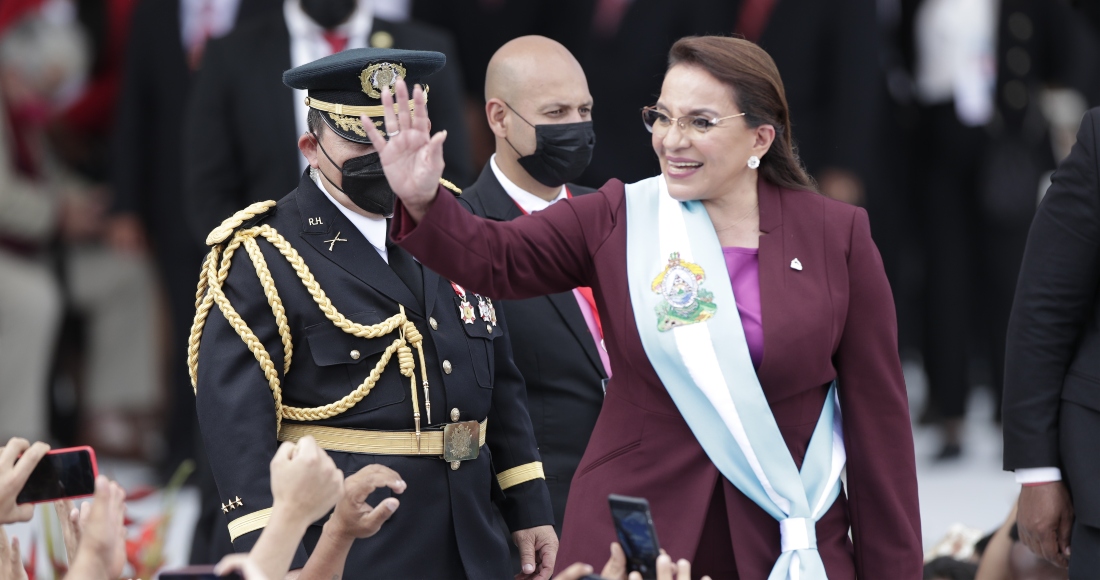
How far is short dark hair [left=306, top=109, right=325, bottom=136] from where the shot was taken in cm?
365

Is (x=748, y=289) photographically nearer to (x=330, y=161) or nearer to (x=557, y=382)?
(x=330, y=161)

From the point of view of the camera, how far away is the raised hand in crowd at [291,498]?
2.72 m

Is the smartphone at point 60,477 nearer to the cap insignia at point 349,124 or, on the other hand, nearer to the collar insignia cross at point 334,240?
the collar insignia cross at point 334,240

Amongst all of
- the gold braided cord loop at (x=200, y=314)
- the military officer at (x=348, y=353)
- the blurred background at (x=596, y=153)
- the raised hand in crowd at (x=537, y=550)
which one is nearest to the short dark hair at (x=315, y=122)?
the military officer at (x=348, y=353)

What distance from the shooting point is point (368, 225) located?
3.71m

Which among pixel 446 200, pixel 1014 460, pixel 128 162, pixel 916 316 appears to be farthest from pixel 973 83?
pixel 446 200

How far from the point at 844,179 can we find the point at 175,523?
327 centimetres

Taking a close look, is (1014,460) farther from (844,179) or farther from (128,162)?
(128,162)

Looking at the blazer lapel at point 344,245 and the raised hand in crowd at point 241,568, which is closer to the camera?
the raised hand in crowd at point 241,568

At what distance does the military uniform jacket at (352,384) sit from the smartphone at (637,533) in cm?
79

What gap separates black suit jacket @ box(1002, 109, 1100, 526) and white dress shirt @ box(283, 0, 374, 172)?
2.86 meters

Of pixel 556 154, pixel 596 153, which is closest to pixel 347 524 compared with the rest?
pixel 556 154

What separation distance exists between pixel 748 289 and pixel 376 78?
931mm

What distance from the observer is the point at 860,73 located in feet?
24.6
